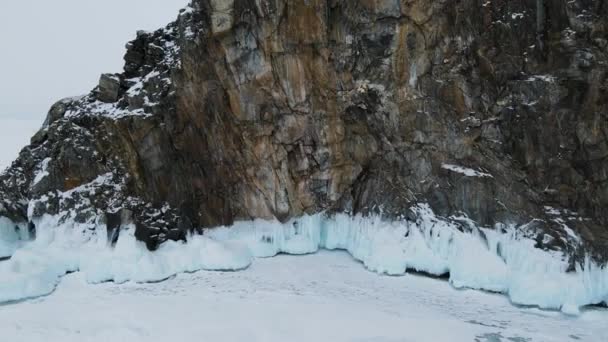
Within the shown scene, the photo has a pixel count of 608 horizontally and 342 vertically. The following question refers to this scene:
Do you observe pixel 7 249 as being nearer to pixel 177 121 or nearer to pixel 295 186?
pixel 177 121

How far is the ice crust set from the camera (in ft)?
41.2

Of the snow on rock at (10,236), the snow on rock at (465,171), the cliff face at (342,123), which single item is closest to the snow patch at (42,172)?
the cliff face at (342,123)

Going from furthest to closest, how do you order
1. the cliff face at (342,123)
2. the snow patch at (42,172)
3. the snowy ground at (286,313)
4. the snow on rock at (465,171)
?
the snow patch at (42,172)
the snow on rock at (465,171)
the cliff face at (342,123)
the snowy ground at (286,313)

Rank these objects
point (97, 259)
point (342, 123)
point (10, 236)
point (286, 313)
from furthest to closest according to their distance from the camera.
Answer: point (10, 236)
point (342, 123)
point (97, 259)
point (286, 313)

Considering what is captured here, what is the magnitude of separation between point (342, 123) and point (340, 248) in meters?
4.43

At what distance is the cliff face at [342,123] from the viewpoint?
13.3 metres

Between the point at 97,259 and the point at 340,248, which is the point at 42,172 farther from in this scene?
the point at 340,248

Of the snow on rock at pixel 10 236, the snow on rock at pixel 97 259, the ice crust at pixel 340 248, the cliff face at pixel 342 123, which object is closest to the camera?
the ice crust at pixel 340 248

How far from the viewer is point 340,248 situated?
1723cm

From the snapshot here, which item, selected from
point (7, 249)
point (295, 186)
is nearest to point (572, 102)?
point (295, 186)

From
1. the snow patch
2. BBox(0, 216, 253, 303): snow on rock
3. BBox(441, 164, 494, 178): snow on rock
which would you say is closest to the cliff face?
BBox(441, 164, 494, 178): snow on rock

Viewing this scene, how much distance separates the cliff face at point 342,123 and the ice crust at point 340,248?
0.44 metres

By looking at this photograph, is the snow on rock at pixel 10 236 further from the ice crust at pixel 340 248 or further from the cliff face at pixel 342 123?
the cliff face at pixel 342 123

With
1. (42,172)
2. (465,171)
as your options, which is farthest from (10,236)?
(465,171)
